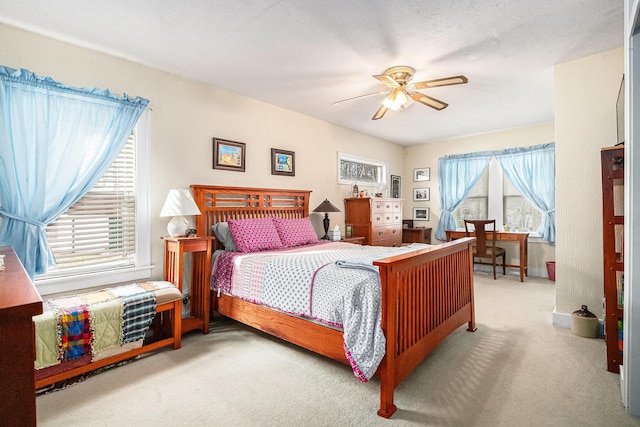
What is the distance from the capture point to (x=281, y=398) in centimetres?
199

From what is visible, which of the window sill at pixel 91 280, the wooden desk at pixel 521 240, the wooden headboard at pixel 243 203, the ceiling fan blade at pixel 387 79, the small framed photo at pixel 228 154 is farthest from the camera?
the wooden desk at pixel 521 240

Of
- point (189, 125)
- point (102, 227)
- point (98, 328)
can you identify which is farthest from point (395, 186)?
point (98, 328)

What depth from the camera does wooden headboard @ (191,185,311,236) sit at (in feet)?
11.3

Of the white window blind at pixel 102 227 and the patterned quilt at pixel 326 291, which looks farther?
the white window blind at pixel 102 227

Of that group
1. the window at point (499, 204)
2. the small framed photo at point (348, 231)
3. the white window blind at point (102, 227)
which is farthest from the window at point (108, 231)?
the window at point (499, 204)

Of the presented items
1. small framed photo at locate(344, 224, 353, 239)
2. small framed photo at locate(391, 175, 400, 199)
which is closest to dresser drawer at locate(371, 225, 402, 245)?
small framed photo at locate(344, 224, 353, 239)

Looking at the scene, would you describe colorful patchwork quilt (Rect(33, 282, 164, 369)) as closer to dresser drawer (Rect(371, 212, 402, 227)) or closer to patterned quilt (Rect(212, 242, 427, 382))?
patterned quilt (Rect(212, 242, 427, 382))

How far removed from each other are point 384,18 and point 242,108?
211cm

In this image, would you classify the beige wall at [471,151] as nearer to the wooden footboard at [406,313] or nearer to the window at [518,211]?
the window at [518,211]

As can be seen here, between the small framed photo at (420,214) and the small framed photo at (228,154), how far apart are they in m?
4.21

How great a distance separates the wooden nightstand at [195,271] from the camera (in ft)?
9.52

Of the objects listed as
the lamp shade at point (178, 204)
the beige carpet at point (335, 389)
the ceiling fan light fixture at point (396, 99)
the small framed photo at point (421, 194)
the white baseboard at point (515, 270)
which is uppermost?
the ceiling fan light fixture at point (396, 99)

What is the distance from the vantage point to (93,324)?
220cm

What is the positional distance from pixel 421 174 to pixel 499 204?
1578 millimetres
